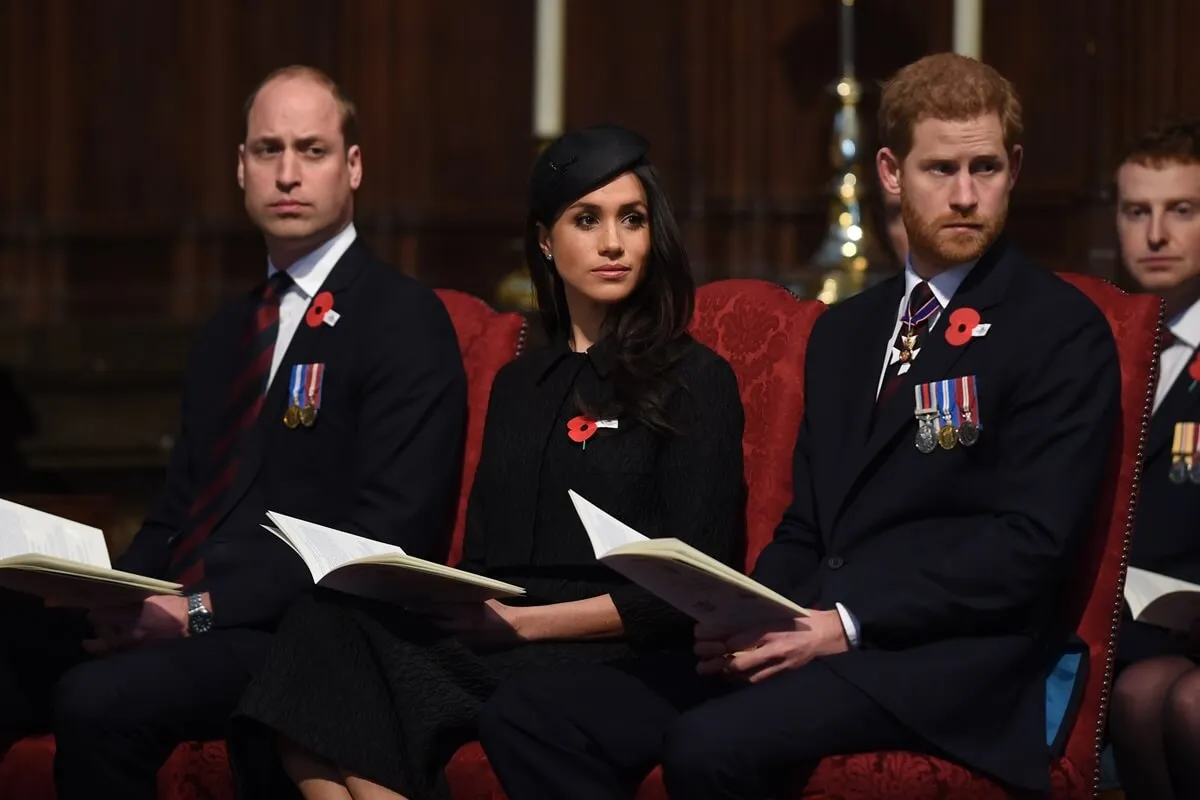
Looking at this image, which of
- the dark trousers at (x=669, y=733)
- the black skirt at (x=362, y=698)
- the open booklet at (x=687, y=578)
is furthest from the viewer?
the black skirt at (x=362, y=698)

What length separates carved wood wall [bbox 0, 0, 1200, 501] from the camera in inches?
228

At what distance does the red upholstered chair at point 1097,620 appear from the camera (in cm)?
298

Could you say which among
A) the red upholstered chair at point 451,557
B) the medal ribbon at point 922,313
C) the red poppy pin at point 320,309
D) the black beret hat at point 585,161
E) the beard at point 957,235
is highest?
the black beret hat at point 585,161

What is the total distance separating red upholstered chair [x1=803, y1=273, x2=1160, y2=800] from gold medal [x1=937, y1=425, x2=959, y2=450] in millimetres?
263

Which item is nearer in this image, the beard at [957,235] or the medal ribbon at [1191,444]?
the beard at [957,235]

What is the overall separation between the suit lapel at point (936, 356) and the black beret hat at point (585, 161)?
64cm

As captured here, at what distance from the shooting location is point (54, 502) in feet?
13.7

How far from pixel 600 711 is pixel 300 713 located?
1.54 ft

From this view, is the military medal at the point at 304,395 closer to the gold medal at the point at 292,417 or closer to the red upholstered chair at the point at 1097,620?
the gold medal at the point at 292,417

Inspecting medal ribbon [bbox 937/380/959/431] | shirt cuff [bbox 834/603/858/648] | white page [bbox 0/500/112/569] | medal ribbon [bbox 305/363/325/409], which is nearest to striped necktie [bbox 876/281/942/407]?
medal ribbon [bbox 937/380/959/431]

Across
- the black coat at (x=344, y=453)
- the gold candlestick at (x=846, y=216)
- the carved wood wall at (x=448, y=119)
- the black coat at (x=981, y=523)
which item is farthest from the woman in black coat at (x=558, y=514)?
the carved wood wall at (x=448, y=119)

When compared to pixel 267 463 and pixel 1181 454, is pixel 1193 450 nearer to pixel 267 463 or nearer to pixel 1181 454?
pixel 1181 454

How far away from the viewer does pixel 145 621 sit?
3.55 metres

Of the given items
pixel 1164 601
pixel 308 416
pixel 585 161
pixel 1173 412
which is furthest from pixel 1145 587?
pixel 308 416
